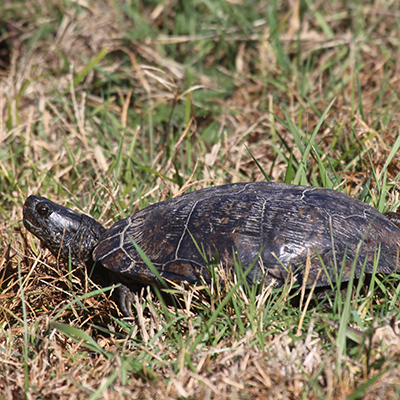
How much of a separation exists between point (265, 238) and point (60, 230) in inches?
48.6

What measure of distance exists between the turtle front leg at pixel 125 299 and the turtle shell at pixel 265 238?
0.12 m

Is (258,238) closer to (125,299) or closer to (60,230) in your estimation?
(125,299)

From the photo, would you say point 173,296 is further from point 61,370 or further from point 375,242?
point 375,242

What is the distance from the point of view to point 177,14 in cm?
536

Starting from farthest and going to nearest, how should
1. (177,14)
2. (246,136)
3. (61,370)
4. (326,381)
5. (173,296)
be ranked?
(177,14) → (246,136) → (173,296) → (61,370) → (326,381)

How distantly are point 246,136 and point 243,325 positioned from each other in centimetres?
240

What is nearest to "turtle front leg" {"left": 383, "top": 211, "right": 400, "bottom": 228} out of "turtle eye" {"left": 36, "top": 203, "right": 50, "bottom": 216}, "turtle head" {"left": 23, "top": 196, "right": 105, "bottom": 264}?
"turtle head" {"left": 23, "top": 196, "right": 105, "bottom": 264}

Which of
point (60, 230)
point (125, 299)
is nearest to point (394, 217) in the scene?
point (125, 299)

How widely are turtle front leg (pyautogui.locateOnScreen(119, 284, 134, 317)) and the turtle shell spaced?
0.39ft

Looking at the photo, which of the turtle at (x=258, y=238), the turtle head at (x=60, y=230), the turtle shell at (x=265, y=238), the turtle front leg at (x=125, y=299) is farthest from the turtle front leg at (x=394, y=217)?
the turtle head at (x=60, y=230)

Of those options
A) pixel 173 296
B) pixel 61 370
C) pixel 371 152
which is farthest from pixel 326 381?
pixel 371 152

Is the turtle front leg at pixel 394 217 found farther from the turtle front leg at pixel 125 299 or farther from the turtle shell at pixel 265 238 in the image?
the turtle front leg at pixel 125 299

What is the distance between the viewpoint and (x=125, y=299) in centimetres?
244

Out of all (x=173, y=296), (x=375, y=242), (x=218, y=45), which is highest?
(x=218, y=45)
